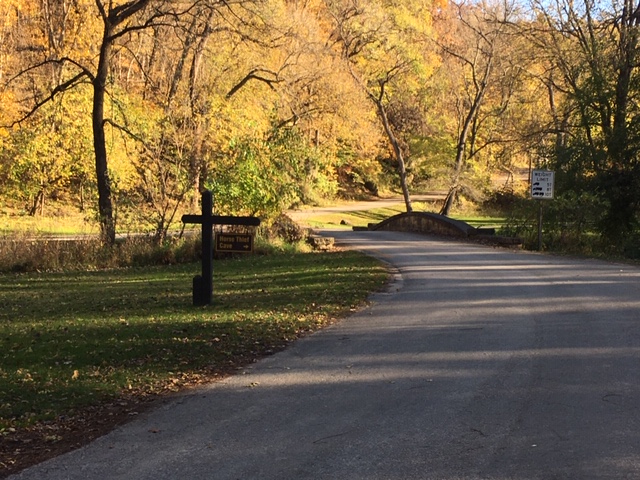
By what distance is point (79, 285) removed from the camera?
51.6 ft

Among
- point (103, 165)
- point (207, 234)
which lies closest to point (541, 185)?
point (207, 234)

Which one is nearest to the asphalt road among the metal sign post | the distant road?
the metal sign post

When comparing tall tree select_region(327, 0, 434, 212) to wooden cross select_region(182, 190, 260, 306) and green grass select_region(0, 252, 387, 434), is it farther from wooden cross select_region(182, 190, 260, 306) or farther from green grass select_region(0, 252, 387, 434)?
wooden cross select_region(182, 190, 260, 306)

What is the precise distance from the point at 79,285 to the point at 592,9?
21.7 meters

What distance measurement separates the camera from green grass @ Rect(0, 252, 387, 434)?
6.87 m

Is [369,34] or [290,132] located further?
[369,34]

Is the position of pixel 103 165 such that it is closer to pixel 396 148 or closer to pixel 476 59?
pixel 396 148

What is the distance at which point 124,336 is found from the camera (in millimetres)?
9094

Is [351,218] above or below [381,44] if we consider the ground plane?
below

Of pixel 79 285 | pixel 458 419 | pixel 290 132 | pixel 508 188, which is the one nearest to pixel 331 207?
pixel 508 188

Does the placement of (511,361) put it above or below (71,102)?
below

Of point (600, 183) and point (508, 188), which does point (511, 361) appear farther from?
point (508, 188)

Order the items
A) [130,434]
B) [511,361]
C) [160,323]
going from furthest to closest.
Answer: [160,323], [511,361], [130,434]

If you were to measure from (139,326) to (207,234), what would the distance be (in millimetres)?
2058
